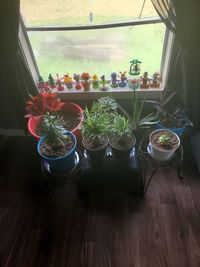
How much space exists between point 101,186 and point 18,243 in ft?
1.94

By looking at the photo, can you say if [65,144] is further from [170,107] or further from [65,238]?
[170,107]

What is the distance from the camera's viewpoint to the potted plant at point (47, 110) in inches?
53.1

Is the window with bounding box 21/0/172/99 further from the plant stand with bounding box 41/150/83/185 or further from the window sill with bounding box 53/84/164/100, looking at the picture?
the plant stand with bounding box 41/150/83/185

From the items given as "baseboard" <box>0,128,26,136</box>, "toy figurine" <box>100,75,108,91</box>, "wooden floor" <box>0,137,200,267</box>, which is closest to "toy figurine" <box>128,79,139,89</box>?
"toy figurine" <box>100,75,108,91</box>

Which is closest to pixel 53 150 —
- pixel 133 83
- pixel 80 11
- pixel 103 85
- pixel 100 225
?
pixel 100 225

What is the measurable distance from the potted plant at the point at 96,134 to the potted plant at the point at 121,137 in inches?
1.6

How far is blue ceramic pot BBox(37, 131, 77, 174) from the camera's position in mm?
→ 1290

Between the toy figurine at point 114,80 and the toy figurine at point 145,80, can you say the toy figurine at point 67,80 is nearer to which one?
the toy figurine at point 114,80

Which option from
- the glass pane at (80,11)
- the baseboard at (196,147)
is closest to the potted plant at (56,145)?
the glass pane at (80,11)

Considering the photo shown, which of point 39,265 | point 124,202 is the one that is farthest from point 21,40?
point 39,265

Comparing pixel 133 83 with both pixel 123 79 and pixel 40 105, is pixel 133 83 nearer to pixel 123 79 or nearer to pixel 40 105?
pixel 123 79

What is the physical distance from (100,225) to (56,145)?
0.55m

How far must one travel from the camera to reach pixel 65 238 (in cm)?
132

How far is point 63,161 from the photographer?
1.33m
